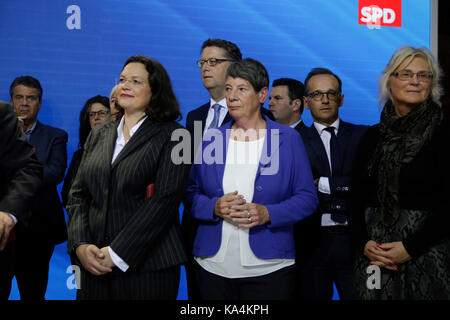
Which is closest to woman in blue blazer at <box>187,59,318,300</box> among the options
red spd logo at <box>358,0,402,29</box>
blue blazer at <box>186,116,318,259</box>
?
blue blazer at <box>186,116,318,259</box>

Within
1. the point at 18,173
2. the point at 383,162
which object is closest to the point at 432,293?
the point at 383,162

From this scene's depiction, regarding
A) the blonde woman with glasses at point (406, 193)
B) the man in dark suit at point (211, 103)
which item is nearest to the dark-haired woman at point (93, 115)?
the man in dark suit at point (211, 103)

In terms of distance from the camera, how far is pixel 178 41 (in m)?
4.35

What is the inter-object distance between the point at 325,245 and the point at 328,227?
0.35 feet

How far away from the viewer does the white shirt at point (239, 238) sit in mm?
2389

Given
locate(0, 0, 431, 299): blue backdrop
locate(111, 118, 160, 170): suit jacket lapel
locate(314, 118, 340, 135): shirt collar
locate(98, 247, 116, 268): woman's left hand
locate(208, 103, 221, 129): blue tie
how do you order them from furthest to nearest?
locate(0, 0, 431, 299): blue backdrop, locate(208, 103, 221, 129): blue tie, locate(314, 118, 340, 135): shirt collar, locate(111, 118, 160, 170): suit jacket lapel, locate(98, 247, 116, 268): woman's left hand

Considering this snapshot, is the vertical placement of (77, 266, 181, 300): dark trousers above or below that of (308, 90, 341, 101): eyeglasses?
below

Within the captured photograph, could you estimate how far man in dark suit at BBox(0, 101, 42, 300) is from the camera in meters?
2.04

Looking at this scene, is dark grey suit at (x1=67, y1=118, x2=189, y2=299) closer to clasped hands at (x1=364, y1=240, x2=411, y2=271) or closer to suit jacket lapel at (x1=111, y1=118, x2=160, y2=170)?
suit jacket lapel at (x1=111, y1=118, x2=160, y2=170)

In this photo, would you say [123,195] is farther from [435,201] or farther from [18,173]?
[435,201]

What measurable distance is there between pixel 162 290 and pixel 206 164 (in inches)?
25.4

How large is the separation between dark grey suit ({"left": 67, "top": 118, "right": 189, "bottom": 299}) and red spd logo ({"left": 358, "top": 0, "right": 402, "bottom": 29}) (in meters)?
2.94

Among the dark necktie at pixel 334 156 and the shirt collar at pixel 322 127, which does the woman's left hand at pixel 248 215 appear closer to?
the dark necktie at pixel 334 156

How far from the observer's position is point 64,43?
418 centimetres
